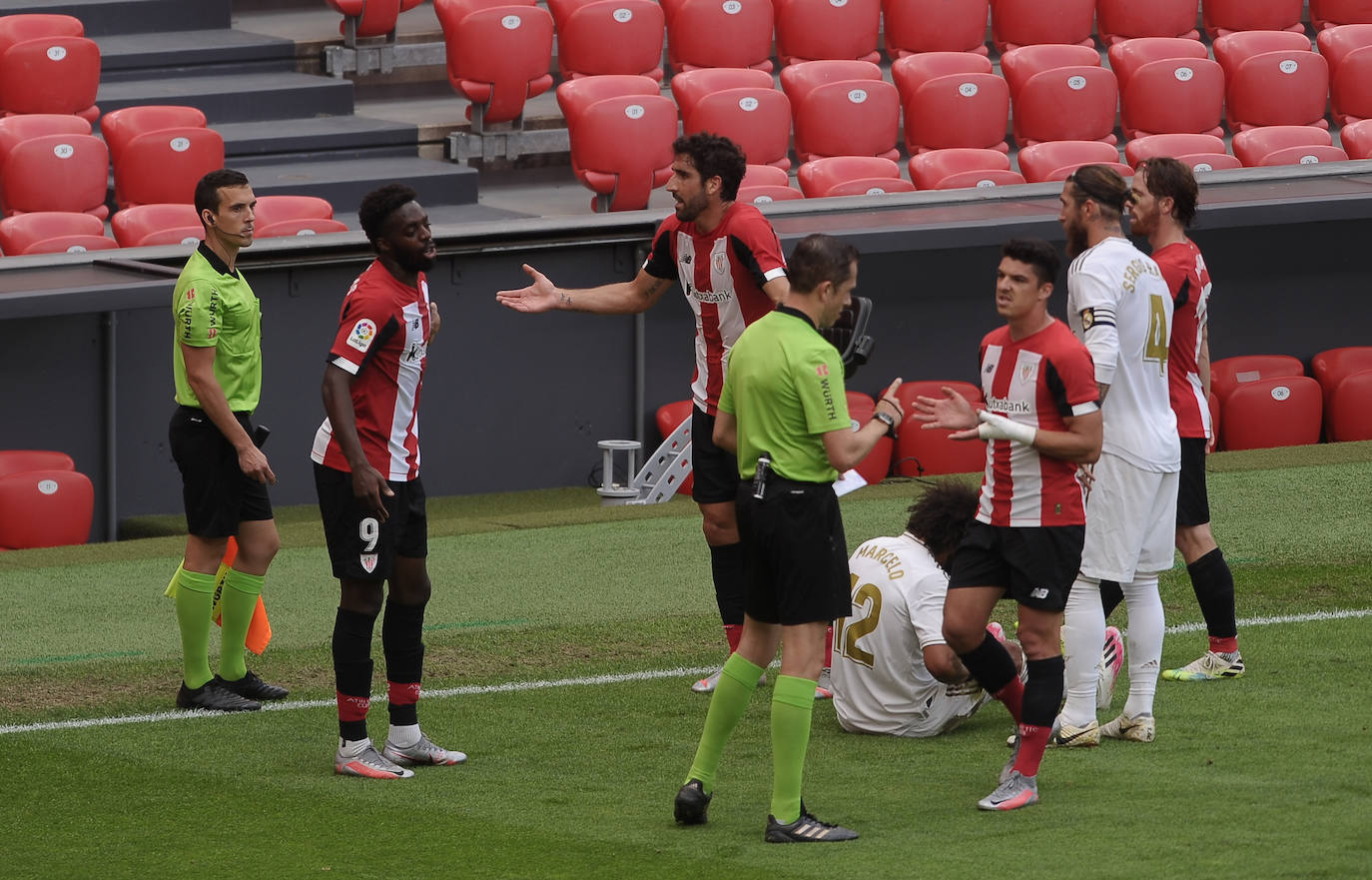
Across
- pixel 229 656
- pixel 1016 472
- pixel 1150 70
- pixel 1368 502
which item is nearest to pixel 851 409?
pixel 1368 502

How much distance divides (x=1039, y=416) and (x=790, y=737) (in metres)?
1.16

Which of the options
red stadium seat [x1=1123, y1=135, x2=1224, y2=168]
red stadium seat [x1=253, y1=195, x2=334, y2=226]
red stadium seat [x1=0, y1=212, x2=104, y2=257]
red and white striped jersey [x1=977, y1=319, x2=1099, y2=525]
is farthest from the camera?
red stadium seat [x1=1123, y1=135, x2=1224, y2=168]

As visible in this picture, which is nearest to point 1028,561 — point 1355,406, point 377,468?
point 377,468

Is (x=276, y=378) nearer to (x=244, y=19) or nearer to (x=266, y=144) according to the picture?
(x=266, y=144)

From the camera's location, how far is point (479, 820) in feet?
18.5

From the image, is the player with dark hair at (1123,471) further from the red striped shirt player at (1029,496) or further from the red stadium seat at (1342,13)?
the red stadium seat at (1342,13)

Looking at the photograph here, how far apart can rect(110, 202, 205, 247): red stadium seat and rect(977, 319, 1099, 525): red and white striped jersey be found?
6.79 meters

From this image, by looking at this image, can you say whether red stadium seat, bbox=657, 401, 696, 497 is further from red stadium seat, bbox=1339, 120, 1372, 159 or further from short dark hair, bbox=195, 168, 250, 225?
red stadium seat, bbox=1339, 120, 1372, 159

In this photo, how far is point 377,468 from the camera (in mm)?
6035

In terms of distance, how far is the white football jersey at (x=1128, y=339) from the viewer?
5957 millimetres

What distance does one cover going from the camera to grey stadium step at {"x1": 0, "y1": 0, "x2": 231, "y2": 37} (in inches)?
569

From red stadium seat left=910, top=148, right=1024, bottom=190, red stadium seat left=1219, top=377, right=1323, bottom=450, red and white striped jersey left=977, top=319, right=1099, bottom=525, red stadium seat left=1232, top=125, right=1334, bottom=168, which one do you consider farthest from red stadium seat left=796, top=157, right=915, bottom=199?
red and white striped jersey left=977, top=319, right=1099, bottom=525

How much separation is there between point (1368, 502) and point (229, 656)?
6055 mm

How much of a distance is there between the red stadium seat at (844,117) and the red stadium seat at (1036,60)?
117 centimetres
